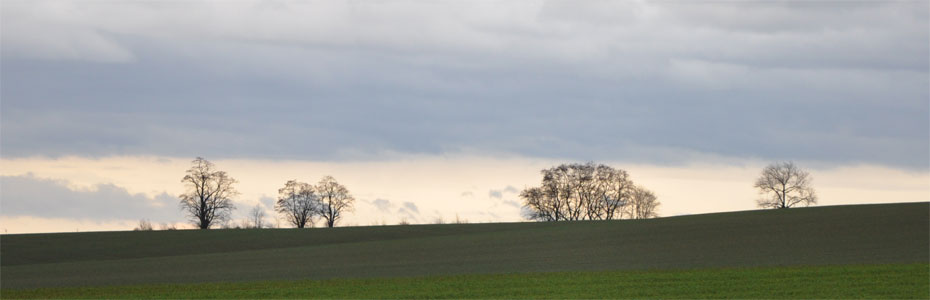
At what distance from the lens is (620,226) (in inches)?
2628

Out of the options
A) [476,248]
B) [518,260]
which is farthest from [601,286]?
[476,248]

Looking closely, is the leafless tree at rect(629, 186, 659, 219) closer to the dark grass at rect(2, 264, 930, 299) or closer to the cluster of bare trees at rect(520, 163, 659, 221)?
the cluster of bare trees at rect(520, 163, 659, 221)

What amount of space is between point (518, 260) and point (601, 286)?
13972 millimetres

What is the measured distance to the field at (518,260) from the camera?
113 ft

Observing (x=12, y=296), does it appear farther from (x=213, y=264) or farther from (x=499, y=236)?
(x=499, y=236)

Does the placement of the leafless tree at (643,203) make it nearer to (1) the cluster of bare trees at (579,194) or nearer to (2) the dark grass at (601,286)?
(1) the cluster of bare trees at (579,194)

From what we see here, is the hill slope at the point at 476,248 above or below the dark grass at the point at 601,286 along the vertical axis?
above

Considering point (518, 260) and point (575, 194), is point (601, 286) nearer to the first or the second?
point (518, 260)

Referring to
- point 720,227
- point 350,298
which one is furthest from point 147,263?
point 720,227

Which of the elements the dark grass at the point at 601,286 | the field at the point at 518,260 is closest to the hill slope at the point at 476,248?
the field at the point at 518,260

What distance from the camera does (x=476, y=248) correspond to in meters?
57.0

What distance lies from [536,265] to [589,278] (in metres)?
7.45

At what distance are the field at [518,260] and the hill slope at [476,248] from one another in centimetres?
11

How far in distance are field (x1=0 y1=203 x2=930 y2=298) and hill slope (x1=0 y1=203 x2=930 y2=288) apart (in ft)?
0.35
